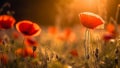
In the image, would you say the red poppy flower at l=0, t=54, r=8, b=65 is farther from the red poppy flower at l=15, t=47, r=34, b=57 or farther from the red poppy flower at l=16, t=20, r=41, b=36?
the red poppy flower at l=16, t=20, r=41, b=36

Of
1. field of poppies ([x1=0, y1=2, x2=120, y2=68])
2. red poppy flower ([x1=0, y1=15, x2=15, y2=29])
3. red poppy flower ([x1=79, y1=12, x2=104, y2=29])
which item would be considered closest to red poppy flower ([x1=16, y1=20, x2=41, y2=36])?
field of poppies ([x1=0, y1=2, x2=120, y2=68])

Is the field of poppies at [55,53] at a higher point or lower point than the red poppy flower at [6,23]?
lower

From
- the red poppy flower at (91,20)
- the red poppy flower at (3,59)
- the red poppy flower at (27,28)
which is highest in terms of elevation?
the red poppy flower at (91,20)

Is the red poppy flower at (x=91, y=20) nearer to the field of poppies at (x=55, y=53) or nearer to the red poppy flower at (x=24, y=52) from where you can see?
the field of poppies at (x=55, y=53)

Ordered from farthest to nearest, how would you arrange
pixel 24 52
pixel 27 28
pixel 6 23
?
1. pixel 24 52
2. pixel 6 23
3. pixel 27 28

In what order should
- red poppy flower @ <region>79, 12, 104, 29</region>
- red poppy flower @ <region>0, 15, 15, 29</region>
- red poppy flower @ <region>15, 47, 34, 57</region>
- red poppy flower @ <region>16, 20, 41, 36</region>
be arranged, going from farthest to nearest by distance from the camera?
red poppy flower @ <region>15, 47, 34, 57</region>
red poppy flower @ <region>0, 15, 15, 29</region>
red poppy flower @ <region>16, 20, 41, 36</region>
red poppy flower @ <region>79, 12, 104, 29</region>

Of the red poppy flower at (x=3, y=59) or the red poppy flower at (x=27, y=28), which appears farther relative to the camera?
the red poppy flower at (x=3, y=59)

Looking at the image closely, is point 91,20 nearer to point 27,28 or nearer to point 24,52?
point 27,28

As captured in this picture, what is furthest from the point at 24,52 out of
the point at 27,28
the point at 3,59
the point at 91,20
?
the point at 91,20

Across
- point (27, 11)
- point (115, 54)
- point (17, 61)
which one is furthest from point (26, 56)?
point (27, 11)

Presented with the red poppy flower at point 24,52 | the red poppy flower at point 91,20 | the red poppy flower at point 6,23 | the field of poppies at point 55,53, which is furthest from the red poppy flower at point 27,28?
the red poppy flower at point 91,20

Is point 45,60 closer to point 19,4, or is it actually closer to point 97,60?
point 97,60
